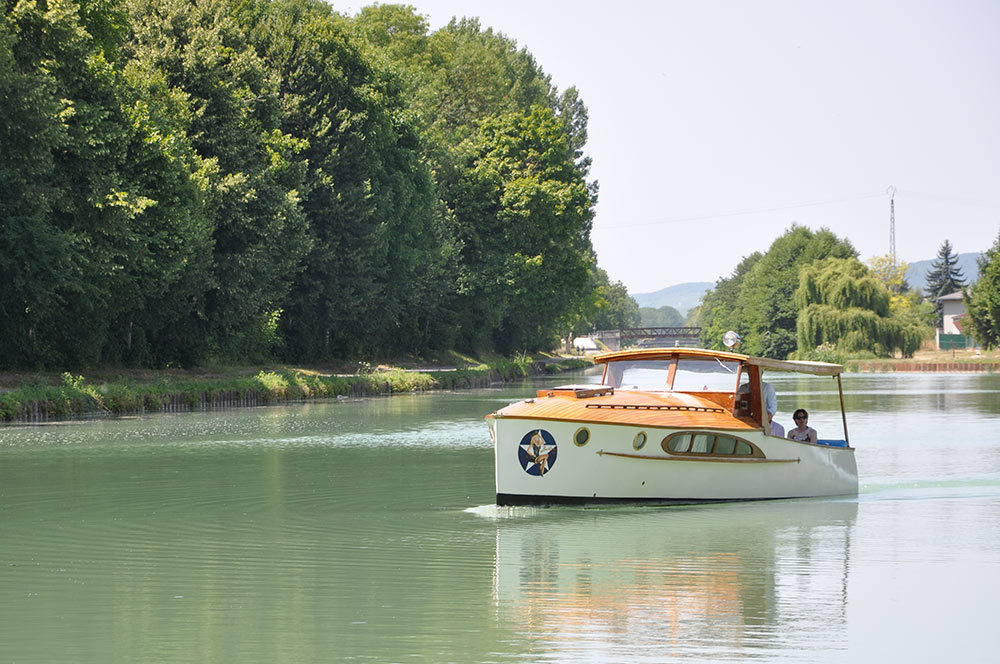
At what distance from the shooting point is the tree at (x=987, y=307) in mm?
96312

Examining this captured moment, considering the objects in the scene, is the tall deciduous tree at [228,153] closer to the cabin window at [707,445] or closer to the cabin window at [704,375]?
the cabin window at [704,375]

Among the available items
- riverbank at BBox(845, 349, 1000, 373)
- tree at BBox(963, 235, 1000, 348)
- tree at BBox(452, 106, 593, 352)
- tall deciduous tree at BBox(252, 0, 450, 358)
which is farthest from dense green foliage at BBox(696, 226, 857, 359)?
tall deciduous tree at BBox(252, 0, 450, 358)

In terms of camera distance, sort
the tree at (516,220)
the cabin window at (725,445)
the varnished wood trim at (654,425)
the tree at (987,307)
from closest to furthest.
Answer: the varnished wood trim at (654,425)
the cabin window at (725,445)
the tree at (516,220)
the tree at (987,307)

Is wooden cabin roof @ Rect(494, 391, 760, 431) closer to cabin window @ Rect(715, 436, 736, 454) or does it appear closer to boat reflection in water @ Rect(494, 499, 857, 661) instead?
cabin window @ Rect(715, 436, 736, 454)

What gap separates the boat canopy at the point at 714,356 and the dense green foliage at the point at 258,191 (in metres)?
21.0

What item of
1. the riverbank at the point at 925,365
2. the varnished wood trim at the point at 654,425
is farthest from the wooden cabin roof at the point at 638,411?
the riverbank at the point at 925,365

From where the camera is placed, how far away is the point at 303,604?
1209cm

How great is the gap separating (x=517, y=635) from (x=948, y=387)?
57.0 meters

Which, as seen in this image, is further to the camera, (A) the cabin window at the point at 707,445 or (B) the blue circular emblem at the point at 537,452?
(A) the cabin window at the point at 707,445

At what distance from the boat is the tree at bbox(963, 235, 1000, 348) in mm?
82045

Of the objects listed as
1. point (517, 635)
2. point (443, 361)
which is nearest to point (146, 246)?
point (517, 635)

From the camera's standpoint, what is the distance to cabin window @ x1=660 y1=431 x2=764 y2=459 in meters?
18.3

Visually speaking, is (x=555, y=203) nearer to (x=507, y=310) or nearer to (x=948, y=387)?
(x=507, y=310)

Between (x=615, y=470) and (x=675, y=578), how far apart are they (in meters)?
4.65
